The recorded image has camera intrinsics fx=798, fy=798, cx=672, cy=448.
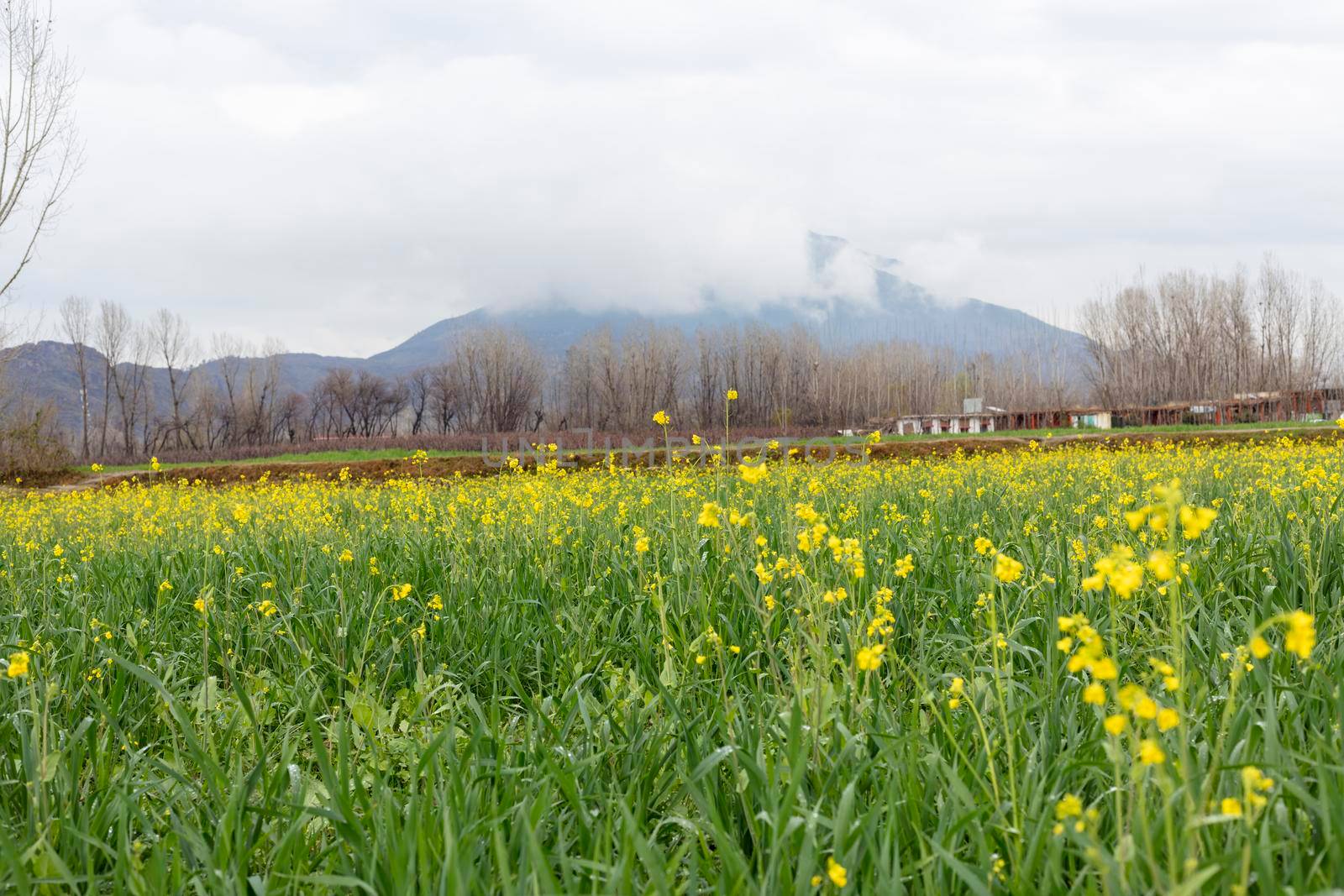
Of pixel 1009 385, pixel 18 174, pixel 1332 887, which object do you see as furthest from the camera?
pixel 1009 385

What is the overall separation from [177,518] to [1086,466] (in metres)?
9.01

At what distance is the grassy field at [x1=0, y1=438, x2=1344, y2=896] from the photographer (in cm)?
147

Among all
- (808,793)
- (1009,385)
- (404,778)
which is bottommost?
(404,778)

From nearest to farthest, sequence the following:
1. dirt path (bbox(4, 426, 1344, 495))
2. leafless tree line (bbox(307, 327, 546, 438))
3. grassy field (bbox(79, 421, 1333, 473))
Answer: dirt path (bbox(4, 426, 1344, 495)) < grassy field (bbox(79, 421, 1333, 473)) < leafless tree line (bbox(307, 327, 546, 438))

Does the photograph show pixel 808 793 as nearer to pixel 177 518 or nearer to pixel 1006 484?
pixel 1006 484

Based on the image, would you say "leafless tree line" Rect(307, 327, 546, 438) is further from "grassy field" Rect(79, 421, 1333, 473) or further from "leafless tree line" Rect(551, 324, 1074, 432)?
"grassy field" Rect(79, 421, 1333, 473)

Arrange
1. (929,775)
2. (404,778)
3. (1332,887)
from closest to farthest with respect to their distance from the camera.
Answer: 1. (1332,887)
2. (929,775)
3. (404,778)

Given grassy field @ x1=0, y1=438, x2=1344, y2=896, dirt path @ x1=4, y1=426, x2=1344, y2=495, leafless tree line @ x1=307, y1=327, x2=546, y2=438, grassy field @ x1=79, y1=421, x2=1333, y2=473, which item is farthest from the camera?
leafless tree line @ x1=307, y1=327, x2=546, y2=438

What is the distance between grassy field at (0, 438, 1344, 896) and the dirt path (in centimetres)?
1439

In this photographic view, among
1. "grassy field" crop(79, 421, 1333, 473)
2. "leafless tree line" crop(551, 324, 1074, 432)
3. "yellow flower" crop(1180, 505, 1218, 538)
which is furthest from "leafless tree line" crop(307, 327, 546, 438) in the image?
"yellow flower" crop(1180, 505, 1218, 538)

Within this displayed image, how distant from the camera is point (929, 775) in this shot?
177 cm

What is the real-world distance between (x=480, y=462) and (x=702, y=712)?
19.8 meters

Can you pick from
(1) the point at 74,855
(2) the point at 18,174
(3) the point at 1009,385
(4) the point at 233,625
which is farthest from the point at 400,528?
(3) the point at 1009,385

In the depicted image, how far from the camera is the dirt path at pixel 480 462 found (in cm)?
1933
